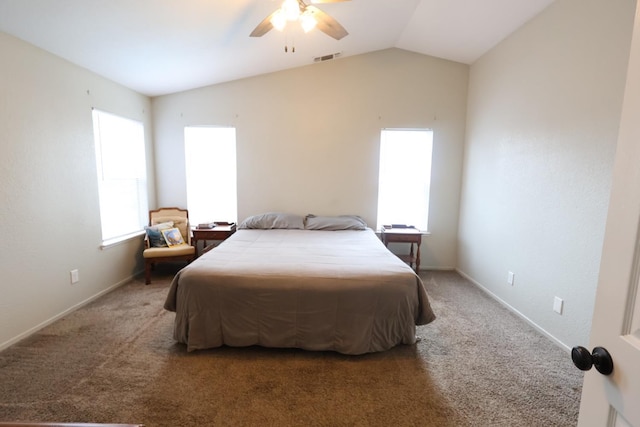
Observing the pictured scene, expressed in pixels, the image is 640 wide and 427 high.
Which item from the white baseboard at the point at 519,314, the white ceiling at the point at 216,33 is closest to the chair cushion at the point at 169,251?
the white ceiling at the point at 216,33

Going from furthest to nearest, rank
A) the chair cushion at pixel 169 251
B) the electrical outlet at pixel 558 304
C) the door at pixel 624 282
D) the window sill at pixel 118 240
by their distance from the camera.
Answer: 1. the chair cushion at pixel 169 251
2. the window sill at pixel 118 240
3. the electrical outlet at pixel 558 304
4. the door at pixel 624 282

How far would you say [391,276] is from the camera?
2.15 meters

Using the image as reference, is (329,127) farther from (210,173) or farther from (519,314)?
(519,314)

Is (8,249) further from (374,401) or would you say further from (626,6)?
(626,6)

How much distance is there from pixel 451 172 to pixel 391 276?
2536mm

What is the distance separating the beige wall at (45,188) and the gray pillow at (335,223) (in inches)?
96.1

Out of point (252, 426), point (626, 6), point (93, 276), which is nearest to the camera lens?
point (252, 426)

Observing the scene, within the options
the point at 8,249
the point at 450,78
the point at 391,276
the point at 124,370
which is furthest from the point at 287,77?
the point at 124,370

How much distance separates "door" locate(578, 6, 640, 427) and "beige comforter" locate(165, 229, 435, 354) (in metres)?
1.45

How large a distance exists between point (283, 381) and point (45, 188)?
262 centimetres

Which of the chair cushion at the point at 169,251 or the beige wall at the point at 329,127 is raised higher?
the beige wall at the point at 329,127

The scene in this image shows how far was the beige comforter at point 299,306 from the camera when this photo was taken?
83.0 inches

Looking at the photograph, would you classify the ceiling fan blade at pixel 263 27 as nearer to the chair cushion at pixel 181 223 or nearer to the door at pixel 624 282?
the door at pixel 624 282

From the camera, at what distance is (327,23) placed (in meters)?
2.17
